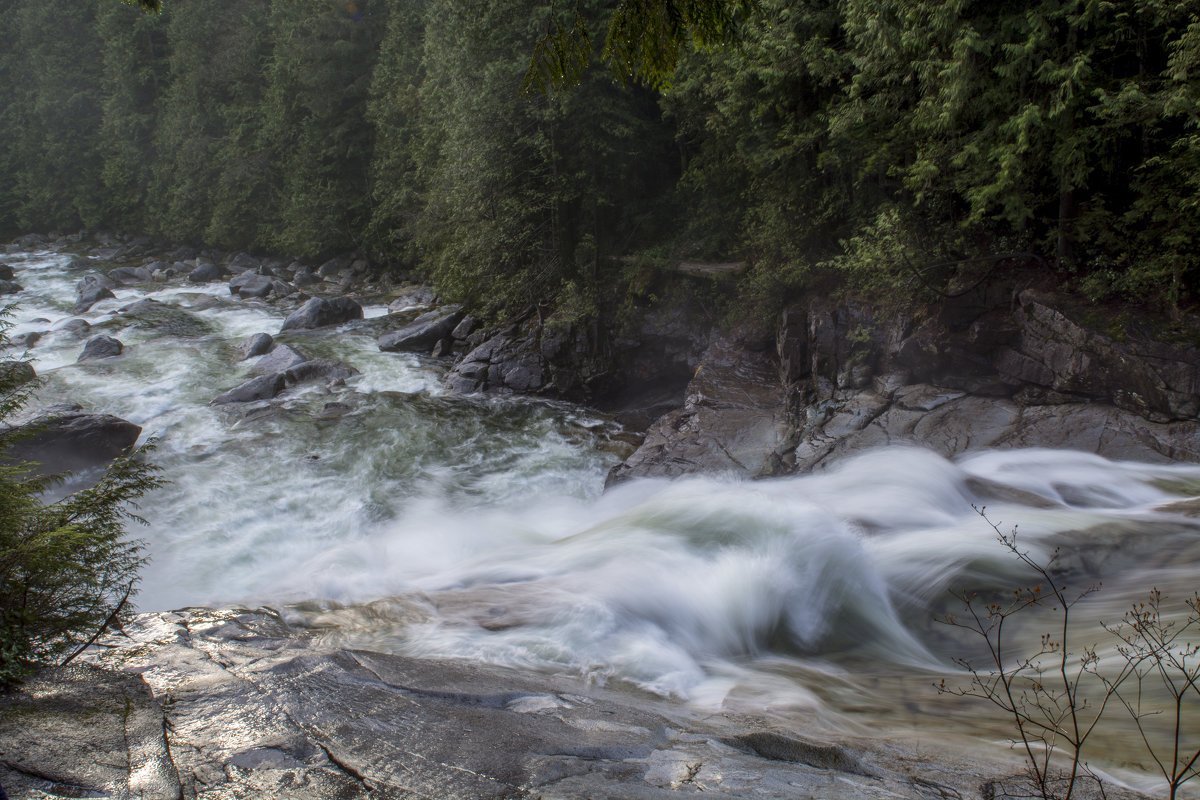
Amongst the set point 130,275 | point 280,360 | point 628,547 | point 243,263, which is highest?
point 243,263

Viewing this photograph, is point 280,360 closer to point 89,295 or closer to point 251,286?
point 251,286

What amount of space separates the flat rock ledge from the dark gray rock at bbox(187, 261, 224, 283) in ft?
85.7

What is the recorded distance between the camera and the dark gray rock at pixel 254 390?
13.6 meters

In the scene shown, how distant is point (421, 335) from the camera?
17172 millimetres

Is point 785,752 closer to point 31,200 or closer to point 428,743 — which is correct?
point 428,743

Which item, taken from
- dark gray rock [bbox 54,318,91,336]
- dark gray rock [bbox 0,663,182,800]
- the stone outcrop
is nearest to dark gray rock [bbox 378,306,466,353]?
the stone outcrop

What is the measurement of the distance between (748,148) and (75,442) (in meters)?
13.2

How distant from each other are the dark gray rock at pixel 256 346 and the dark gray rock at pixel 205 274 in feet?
40.5

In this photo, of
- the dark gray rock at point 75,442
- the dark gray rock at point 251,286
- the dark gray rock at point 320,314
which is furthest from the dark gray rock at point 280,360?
the dark gray rock at point 251,286

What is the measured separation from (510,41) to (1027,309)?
11.2m

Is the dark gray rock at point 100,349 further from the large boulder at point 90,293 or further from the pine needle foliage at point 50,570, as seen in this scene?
the pine needle foliage at point 50,570

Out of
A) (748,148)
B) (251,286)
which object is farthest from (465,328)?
(251,286)

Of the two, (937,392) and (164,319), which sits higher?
(937,392)

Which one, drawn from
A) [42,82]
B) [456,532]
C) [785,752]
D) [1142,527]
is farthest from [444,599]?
[42,82]
